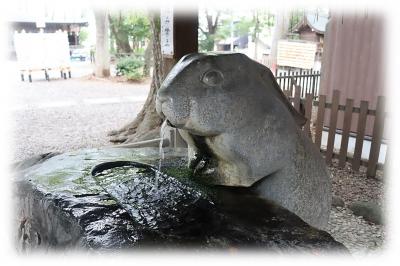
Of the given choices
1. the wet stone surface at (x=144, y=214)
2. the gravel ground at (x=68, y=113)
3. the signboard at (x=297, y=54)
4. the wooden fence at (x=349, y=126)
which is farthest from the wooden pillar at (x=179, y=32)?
the signboard at (x=297, y=54)

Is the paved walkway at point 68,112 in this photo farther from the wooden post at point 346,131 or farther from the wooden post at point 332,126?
the wooden post at point 346,131

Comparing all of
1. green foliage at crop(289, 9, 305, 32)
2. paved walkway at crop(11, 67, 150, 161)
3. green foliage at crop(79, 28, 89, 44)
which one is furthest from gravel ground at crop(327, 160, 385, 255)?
green foliage at crop(79, 28, 89, 44)

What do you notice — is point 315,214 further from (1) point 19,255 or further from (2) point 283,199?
(1) point 19,255

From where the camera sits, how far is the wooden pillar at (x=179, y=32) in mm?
3465

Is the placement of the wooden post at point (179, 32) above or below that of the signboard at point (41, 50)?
above

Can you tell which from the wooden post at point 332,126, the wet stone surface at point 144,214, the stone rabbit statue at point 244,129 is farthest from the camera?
the wooden post at point 332,126

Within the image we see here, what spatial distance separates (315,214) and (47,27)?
23.0m

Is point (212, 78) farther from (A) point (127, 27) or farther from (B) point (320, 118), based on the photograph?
(A) point (127, 27)

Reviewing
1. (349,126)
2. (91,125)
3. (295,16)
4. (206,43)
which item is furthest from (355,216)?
(206,43)

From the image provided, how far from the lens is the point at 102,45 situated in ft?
49.8

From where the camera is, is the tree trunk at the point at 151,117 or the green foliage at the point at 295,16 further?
the green foliage at the point at 295,16

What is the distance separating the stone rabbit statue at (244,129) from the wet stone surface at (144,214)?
0.17 m

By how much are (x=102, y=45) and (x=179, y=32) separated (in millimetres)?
12512

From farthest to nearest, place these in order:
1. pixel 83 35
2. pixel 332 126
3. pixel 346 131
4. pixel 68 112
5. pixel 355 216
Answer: pixel 83 35, pixel 68 112, pixel 332 126, pixel 346 131, pixel 355 216
